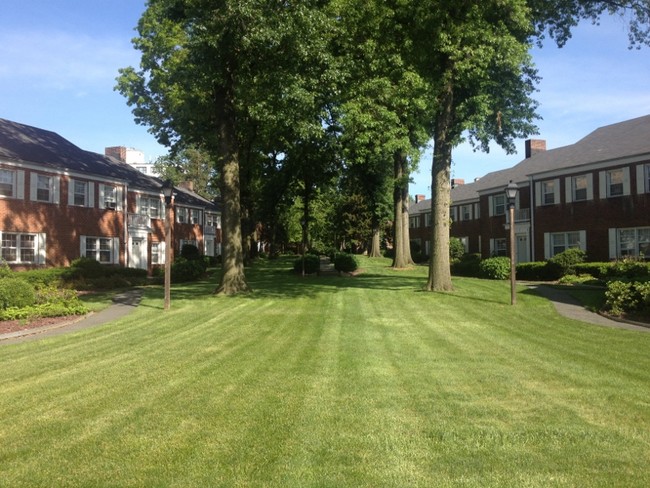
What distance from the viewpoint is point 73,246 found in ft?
105

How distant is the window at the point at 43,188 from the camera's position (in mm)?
29891

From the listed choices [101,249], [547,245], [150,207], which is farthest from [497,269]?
[150,207]

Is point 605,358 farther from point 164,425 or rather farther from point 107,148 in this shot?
point 107,148

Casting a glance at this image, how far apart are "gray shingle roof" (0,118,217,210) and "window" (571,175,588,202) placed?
1083 inches

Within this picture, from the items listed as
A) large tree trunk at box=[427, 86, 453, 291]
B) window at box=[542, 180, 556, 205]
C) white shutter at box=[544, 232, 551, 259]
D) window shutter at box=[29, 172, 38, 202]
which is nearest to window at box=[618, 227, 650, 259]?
white shutter at box=[544, 232, 551, 259]

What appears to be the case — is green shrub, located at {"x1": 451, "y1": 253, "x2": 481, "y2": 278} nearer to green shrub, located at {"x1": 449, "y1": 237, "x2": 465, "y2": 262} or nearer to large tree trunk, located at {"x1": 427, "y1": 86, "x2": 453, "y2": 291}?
green shrub, located at {"x1": 449, "y1": 237, "x2": 465, "y2": 262}

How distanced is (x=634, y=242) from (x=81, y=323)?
2587 centimetres

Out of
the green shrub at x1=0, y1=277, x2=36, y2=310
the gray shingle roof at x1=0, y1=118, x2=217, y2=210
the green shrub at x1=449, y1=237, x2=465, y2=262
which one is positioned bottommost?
the green shrub at x1=0, y1=277, x2=36, y2=310

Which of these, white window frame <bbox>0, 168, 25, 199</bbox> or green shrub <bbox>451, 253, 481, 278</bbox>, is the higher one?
white window frame <bbox>0, 168, 25, 199</bbox>

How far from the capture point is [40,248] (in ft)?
98.2

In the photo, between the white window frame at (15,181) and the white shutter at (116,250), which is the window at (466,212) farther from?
the white window frame at (15,181)

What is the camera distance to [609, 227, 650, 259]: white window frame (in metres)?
27.2

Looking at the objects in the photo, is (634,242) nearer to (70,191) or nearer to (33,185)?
(70,191)

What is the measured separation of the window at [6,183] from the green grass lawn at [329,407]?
801 inches
